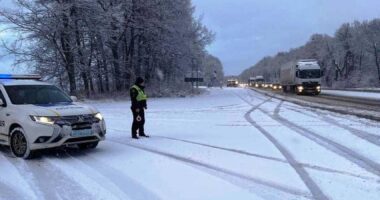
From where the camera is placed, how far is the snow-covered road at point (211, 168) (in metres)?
7.61

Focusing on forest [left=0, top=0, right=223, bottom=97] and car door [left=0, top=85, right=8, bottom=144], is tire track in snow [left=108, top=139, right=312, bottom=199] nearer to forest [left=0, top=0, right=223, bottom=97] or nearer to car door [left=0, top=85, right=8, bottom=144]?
car door [left=0, top=85, right=8, bottom=144]

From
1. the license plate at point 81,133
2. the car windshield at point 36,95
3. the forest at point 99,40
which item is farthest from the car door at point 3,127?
the forest at point 99,40

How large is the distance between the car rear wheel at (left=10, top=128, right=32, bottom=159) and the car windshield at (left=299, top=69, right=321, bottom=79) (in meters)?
43.9

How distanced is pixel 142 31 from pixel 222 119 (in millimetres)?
25323

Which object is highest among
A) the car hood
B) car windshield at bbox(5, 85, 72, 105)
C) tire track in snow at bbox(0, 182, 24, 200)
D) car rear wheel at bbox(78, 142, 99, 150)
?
car windshield at bbox(5, 85, 72, 105)

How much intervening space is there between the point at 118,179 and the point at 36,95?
4.34m

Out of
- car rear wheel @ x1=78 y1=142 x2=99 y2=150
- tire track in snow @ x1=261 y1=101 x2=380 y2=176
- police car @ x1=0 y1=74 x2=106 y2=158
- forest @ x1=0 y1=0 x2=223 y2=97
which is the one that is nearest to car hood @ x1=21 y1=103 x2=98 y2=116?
police car @ x1=0 y1=74 x2=106 y2=158

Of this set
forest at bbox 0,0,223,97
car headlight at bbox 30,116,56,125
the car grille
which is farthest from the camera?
forest at bbox 0,0,223,97

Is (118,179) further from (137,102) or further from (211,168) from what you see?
(137,102)

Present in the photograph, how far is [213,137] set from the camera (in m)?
13.8

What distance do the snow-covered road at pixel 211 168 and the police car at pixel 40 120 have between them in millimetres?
365

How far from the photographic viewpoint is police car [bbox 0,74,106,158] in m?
10.5

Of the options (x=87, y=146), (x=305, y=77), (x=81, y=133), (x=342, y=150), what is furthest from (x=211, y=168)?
(x=305, y=77)

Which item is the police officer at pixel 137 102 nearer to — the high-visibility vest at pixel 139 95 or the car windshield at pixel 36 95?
the high-visibility vest at pixel 139 95
